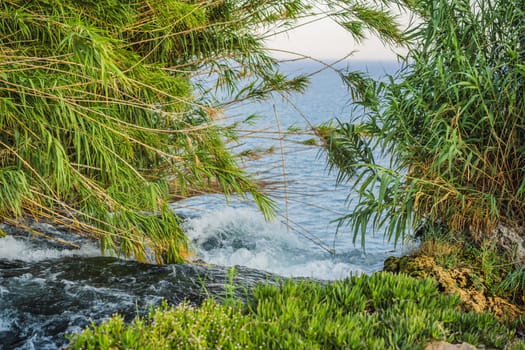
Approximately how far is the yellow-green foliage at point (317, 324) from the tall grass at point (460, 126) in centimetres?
135

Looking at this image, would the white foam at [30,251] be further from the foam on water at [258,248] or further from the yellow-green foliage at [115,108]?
the foam on water at [258,248]

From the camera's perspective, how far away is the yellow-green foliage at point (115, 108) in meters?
3.98

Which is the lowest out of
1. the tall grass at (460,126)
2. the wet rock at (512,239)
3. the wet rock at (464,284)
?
the wet rock at (464,284)

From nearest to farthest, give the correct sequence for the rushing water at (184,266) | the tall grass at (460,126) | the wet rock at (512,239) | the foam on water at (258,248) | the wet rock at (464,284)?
the rushing water at (184,266) < the wet rock at (464,284) < the tall grass at (460,126) < the wet rock at (512,239) < the foam on water at (258,248)

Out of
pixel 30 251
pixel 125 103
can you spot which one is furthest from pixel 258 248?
pixel 125 103

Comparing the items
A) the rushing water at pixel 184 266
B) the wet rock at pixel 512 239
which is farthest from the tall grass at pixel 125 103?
the wet rock at pixel 512 239

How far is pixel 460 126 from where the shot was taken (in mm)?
4770

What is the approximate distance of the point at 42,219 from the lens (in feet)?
22.1

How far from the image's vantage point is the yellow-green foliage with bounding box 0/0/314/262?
3979 millimetres

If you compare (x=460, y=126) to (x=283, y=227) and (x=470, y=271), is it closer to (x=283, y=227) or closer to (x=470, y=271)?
(x=470, y=271)

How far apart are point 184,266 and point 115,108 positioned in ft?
5.08

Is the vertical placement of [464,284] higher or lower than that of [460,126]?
lower

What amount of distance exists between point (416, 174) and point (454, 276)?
92 centimetres

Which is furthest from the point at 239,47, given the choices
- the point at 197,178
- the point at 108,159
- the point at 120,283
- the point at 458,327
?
the point at 458,327
